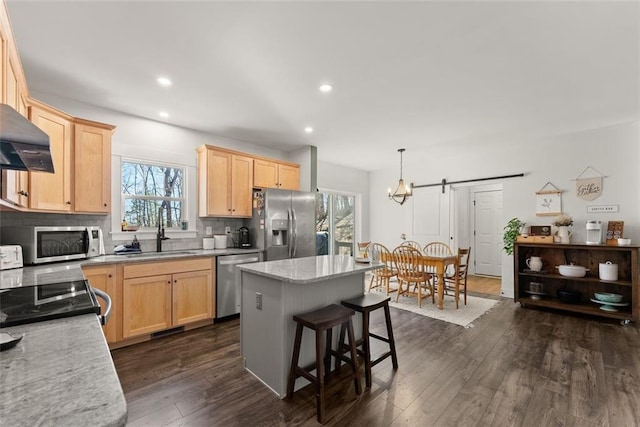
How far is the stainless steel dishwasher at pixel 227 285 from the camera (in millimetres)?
3572

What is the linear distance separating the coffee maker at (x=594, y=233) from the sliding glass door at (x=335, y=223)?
4.11 m

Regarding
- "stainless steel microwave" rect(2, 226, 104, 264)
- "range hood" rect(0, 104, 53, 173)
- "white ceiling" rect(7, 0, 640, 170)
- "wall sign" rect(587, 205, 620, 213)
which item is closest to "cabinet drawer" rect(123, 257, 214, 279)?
"stainless steel microwave" rect(2, 226, 104, 264)

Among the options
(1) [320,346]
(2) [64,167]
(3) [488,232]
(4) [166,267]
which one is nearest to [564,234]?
(3) [488,232]

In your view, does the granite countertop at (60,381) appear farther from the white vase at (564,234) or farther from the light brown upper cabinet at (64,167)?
the white vase at (564,234)

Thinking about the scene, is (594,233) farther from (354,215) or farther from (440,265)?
(354,215)

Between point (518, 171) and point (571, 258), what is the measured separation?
1535 mm

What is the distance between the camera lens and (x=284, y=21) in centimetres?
200

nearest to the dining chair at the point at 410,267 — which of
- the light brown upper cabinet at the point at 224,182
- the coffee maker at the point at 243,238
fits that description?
the coffee maker at the point at 243,238

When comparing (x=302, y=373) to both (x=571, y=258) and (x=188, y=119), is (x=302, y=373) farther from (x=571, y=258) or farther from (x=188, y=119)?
(x=571, y=258)

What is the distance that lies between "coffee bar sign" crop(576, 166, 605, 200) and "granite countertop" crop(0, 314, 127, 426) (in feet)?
18.6

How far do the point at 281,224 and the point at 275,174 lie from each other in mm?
897

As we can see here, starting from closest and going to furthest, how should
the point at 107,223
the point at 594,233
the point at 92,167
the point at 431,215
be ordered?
the point at 92,167, the point at 107,223, the point at 594,233, the point at 431,215

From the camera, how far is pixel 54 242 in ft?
8.60

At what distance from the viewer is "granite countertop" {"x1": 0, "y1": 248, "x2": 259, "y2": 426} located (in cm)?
57
